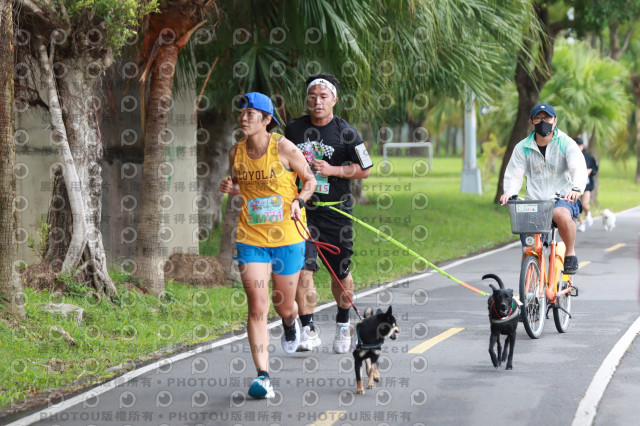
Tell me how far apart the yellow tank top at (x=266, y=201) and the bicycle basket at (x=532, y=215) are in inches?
98.7

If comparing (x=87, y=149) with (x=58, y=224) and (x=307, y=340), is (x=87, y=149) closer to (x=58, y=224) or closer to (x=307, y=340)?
(x=58, y=224)

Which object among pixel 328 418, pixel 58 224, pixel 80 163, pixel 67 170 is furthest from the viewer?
pixel 58 224

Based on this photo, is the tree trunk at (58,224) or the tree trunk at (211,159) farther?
the tree trunk at (211,159)

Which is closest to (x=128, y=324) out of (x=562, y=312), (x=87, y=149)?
(x=87, y=149)

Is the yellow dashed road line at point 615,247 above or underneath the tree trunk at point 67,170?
underneath

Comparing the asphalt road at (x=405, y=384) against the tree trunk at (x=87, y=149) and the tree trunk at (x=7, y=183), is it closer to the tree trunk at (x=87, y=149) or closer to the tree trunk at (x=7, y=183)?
the tree trunk at (x=7, y=183)

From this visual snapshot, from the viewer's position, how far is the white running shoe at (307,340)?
8211 mm

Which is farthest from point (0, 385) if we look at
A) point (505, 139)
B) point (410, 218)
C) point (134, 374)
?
point (505, 139)

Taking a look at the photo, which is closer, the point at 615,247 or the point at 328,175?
the point at 328,175

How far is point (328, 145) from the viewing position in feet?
26.1

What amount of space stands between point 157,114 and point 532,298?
5.06 metres

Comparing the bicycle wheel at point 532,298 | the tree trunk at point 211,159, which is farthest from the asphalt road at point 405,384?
the tree trunk at point 211,159

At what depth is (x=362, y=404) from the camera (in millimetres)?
6605

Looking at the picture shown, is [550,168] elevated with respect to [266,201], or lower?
elevated
